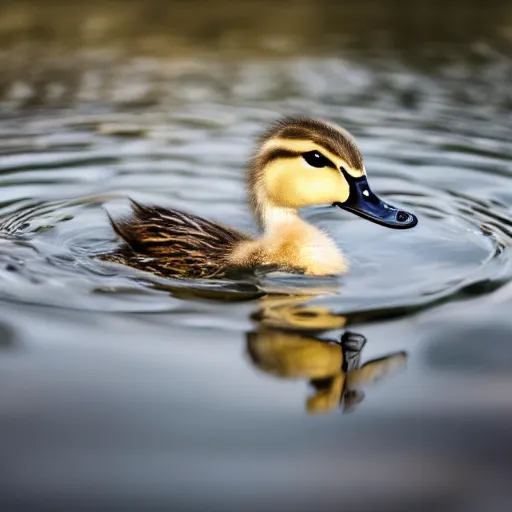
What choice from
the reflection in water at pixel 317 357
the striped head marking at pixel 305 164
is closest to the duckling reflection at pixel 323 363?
the reflection in water at pixel 317 357

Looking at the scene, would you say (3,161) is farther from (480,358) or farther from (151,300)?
(480,358)

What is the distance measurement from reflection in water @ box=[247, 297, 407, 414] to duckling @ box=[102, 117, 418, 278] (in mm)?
716

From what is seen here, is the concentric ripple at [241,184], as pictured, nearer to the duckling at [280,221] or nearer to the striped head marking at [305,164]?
the duckling at [280,221]

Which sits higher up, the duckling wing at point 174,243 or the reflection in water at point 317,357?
the duckling wing at point 174,243

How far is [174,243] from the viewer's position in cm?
586

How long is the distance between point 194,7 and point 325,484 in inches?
517

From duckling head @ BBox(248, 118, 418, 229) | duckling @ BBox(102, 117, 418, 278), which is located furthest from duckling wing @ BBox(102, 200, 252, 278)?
duckling head @ BBox(248, 118, 418, 229)

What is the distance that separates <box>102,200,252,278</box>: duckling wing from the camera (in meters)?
5.76

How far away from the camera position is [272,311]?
5.21m

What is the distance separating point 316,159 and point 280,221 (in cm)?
48

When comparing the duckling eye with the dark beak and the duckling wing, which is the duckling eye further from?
the duckling wing

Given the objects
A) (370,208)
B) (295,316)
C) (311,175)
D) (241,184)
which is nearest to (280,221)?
(311,175)

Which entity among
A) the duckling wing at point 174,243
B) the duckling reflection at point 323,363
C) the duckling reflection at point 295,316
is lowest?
the duckling reflection at point 323,363

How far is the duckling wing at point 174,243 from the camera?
5.76 metres
